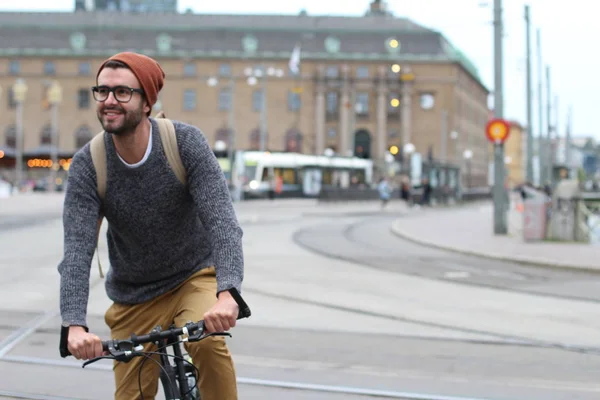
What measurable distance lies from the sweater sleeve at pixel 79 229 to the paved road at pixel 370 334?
3.02m

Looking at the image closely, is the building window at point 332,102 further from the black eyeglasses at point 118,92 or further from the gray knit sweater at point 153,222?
the black eyeglasses at point 118,92

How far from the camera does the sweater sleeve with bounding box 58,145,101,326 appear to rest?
3582mm

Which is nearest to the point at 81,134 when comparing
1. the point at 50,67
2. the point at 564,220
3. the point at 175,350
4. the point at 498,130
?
the point at 50,67

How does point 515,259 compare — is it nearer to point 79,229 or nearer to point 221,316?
point 79,229

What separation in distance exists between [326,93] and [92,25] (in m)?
24.4

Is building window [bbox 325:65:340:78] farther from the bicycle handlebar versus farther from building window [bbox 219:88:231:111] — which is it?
the bicycle handlebar

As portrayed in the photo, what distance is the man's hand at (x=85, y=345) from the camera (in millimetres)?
3279

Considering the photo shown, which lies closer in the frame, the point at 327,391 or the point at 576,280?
the point at 327,391

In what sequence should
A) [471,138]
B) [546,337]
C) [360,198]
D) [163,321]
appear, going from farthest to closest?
[471,138] → [360,198] → [546,337] → [163,321]

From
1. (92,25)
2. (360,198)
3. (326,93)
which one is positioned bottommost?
(360,198)

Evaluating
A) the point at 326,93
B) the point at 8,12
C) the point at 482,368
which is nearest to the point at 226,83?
the point at 326,93

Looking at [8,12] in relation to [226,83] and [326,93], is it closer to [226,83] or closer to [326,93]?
[226,83]

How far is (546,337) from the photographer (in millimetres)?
9219

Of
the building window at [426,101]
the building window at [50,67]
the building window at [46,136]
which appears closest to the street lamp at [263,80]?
the building window at [426,101]
